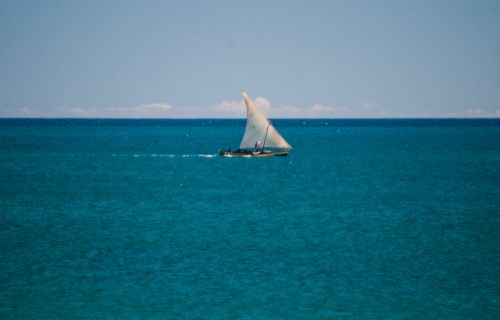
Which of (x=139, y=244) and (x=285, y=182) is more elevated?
(x=285, y=182)

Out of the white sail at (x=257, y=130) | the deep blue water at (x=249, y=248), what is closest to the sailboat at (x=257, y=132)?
the white sail at (x=257, y=130)

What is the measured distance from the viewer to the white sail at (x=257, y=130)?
87.4m

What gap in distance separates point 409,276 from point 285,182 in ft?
129

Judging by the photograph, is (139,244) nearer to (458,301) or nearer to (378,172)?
(458,301)

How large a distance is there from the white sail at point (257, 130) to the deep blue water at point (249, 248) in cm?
1666

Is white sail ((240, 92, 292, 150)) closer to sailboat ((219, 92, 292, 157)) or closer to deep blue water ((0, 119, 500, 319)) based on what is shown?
sailboat ((219, 92, 292, 157))

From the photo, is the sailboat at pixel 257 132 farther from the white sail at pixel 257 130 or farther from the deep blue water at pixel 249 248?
the deep blue water at pixel 249 248

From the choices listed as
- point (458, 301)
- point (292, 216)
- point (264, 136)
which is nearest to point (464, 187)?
point (292, 216)

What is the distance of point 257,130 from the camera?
292ft

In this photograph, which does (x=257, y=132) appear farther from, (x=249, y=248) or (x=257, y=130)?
(x=249, y=248)

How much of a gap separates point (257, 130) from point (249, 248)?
5252 cm

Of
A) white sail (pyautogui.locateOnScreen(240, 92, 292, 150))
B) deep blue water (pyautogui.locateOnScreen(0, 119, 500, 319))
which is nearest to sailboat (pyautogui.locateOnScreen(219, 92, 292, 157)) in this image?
white sail (pyautogui.locateOnScreen(240, 92, 292, 150))

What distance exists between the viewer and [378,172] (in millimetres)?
81375

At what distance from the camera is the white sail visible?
87375 millimetres
